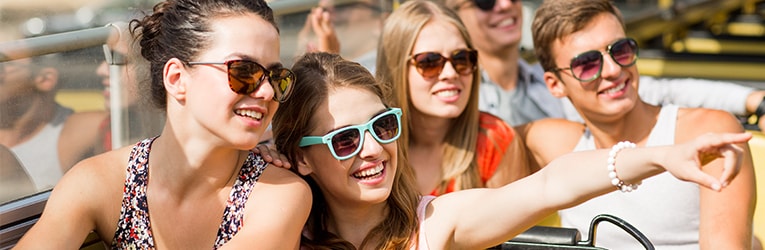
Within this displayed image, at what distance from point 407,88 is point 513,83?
971 millimetres

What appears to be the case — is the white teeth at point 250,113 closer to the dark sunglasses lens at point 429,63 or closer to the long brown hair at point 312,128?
the long brown hair at point 312,128

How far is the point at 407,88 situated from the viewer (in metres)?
2.94

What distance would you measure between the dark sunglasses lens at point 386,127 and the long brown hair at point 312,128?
11 centimetres

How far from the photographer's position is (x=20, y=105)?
2.28 metres

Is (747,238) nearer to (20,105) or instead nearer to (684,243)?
(684,243)

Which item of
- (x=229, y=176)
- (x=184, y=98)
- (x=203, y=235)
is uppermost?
(x=184, y=98)

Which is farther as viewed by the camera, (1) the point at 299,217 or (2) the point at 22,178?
(2) the point at 22,178

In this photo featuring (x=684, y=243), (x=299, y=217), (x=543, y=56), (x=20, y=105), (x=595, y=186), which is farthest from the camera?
(x=543, y=56)

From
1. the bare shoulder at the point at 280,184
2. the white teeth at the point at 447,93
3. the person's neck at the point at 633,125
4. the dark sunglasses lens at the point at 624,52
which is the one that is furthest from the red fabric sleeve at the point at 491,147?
the bare shoulder at the point at 280,184

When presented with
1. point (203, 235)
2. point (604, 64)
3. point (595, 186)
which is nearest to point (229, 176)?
point (203, 235)

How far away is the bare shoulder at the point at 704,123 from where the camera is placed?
2578 mm

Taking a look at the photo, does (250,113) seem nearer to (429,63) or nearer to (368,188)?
(368,188)

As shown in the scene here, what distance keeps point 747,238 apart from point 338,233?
103 centimetres

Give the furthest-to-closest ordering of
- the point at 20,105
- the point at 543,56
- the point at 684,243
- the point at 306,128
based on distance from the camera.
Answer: the point at 543,56 → the point at 684,243 → the point at 20,105 → the point at 306,128
